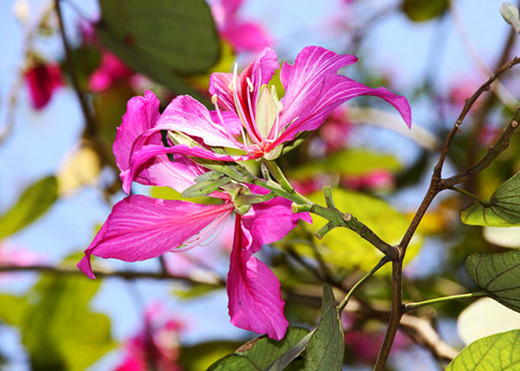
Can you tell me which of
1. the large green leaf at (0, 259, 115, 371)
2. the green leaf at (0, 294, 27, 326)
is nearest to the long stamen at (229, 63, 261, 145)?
the large green leaf at (0, 259, 115, 371)

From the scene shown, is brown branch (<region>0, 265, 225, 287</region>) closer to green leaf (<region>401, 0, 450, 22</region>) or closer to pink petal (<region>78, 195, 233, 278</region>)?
pink petal (<region>78, 195, 233, 278</region>)

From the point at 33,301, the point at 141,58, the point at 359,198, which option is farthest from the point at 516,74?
the point at 33,301

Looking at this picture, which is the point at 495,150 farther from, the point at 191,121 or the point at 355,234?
the point at 355,234

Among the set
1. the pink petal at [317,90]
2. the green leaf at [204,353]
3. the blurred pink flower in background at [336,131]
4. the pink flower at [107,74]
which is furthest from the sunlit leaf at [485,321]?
the blurred pink flower in background at [336,131]

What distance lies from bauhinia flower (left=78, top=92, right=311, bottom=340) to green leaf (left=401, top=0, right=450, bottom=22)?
3.12 ft

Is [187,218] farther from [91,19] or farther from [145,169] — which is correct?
[91,19]

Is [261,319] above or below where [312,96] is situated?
below

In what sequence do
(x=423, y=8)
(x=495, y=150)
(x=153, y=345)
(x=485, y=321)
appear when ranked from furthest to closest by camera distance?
(x=153, y=345)
(x=423, y=8)
(x=485, y=321)
(x=495, y=150)

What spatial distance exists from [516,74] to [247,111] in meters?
1.49

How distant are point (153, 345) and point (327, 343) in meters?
1.14

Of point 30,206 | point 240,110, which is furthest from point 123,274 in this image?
point 240,110

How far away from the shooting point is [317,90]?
357 mm

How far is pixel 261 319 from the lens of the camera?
1.31 ft

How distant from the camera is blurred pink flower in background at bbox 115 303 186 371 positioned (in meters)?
1.34
